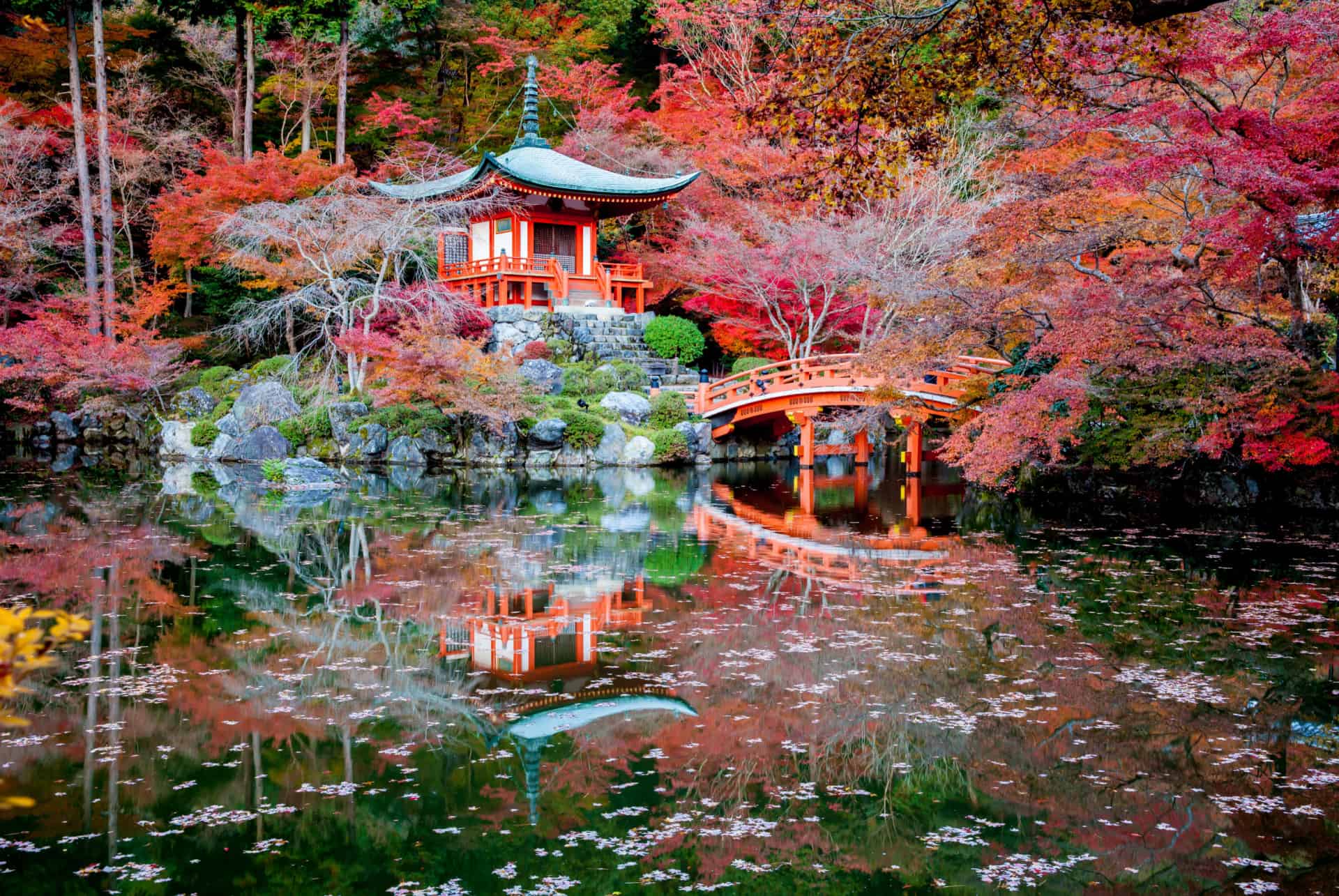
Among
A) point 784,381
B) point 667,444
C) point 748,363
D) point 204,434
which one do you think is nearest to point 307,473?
point 204,434

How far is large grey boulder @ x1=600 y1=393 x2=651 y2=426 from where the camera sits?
19703 millimetres

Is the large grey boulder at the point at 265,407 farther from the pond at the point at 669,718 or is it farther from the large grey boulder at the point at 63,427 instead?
the pond at the point at 669,718

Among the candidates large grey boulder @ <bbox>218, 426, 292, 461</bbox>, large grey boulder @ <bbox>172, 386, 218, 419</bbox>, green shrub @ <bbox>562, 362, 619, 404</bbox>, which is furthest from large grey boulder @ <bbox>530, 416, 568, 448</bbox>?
large grey boulder @ <bbox>172, 386, 218, 419</bbox>

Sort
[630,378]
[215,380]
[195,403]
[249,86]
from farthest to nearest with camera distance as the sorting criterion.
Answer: [249,86], [215,380], [195,403], [630,378]

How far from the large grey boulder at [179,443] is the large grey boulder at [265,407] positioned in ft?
3.16

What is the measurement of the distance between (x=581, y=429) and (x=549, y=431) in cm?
57

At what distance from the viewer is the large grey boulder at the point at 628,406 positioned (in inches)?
776

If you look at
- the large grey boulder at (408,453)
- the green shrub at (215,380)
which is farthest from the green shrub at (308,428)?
the green shrub at (215,380)

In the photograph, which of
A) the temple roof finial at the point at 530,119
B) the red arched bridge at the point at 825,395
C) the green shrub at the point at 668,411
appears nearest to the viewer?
the red arched bridge at the point at 825,395

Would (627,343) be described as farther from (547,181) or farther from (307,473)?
(307,473)

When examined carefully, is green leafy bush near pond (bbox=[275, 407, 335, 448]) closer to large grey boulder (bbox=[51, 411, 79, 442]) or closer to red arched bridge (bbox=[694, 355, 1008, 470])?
large grey boulder (bbox=[51, 411, 79, 442])

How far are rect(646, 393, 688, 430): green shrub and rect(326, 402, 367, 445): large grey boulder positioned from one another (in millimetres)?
5455

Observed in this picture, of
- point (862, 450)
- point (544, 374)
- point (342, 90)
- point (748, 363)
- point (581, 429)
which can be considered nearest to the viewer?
point (581, 429)

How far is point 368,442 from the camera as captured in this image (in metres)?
19.2
